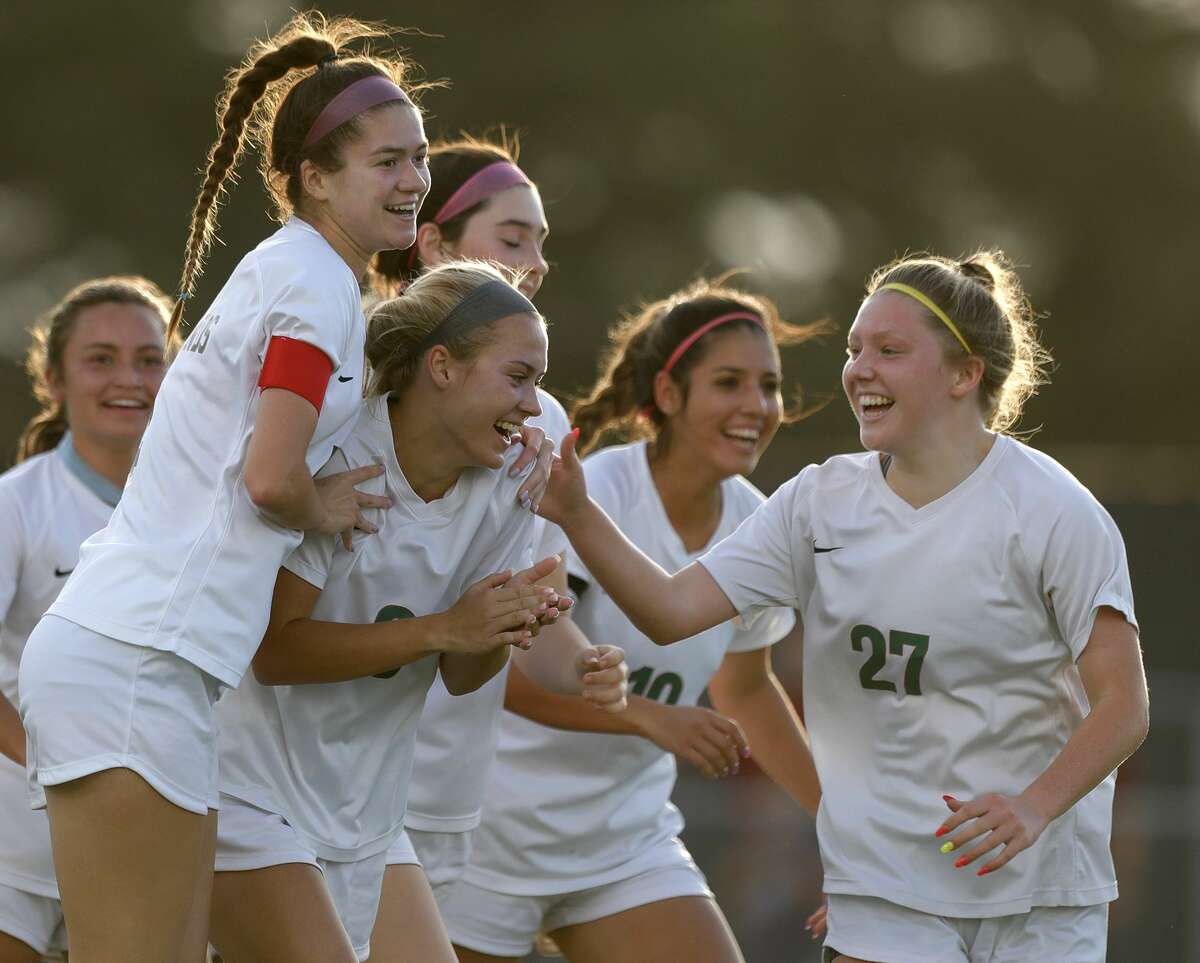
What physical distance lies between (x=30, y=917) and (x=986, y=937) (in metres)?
2.18

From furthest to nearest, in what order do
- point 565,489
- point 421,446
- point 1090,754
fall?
point 565,489 → point 421,446 → point 1090,754

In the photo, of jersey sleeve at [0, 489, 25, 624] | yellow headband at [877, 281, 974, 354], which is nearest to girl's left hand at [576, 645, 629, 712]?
yellow headband at [877, 281, 974, 354]

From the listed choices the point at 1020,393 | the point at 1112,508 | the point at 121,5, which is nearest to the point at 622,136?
the point at 121,5

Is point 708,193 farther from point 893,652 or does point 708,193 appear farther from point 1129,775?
point 893,652

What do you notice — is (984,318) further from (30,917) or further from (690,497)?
(30,917)

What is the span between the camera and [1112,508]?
1177 centimetres

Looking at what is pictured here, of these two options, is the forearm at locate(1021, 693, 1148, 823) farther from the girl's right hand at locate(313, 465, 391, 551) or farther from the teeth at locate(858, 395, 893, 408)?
the girl's right hand at locate(313, 465, 391, 551)

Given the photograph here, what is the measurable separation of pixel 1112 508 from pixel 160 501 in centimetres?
905

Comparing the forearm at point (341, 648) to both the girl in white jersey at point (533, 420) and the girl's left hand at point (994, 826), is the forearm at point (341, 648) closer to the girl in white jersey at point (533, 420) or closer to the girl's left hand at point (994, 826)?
the girl in white jersey at point (533, 420)

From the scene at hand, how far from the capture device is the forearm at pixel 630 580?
166 inches

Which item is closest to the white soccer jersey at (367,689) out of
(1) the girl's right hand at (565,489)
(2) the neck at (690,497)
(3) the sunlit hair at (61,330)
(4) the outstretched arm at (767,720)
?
(1) the girl's right hand at (565,489)

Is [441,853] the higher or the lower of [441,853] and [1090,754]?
the lower

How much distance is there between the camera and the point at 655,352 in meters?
5.32

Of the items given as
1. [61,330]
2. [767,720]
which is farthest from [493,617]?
[61,330]
